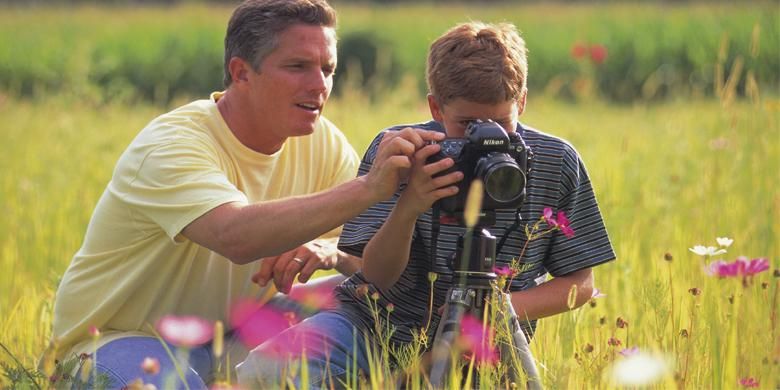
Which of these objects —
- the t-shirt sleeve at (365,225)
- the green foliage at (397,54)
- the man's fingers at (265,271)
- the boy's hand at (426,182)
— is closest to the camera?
the boy's hand at (426,182)

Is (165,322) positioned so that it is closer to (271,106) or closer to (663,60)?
(271,106)

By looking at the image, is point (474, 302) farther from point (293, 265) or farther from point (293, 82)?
point (293, 82)

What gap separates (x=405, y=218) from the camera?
7.64 ft

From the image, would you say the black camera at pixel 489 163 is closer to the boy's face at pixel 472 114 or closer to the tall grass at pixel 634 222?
Result: the boy's face at pixel 472 114

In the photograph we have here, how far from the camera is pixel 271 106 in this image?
2.83 m

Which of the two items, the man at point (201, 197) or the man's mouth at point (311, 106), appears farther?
the man's mouth at point (311, 106)

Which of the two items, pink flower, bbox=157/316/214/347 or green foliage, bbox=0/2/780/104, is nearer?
pink flower, bbox=157/316/214/347

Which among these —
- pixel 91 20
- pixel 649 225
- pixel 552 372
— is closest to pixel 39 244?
pixel 649 225

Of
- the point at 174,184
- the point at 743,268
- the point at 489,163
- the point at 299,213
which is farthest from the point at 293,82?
the point at 743,268

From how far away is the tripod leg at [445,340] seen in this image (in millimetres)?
2117

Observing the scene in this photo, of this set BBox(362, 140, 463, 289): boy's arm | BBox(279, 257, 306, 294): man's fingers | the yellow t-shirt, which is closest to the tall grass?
the yellow t-shirt

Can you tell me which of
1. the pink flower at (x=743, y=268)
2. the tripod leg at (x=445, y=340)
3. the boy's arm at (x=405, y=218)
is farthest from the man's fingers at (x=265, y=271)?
the pink flower at (x=743, y=268)

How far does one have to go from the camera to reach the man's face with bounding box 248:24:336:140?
2812 mm

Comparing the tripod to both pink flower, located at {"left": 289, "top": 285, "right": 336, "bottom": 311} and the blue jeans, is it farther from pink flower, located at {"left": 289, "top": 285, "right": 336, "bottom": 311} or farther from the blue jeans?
pink flower, located at {"left": 289, "top": 285, "right": 336, "bottom": 311}
